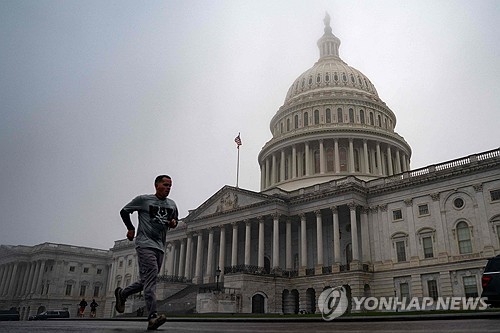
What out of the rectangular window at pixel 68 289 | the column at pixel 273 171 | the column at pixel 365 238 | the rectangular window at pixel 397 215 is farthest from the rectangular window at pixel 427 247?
the rectangular window at pixel 68 289

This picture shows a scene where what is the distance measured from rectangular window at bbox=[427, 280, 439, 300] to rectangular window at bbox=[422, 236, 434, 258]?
2609mm

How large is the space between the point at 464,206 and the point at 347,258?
14.9m

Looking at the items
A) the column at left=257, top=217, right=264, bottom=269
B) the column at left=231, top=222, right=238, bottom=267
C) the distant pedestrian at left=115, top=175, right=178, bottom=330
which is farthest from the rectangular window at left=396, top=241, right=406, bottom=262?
the distant pedestrian at left=115, top=175, right=178, bottom=330

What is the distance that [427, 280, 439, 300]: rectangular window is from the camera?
43406 mm

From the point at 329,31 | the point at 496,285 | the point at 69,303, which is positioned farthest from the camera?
the point at 329,31

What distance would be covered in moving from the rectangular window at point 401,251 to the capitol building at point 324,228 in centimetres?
14

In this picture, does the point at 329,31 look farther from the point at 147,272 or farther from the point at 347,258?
the point at 147,272

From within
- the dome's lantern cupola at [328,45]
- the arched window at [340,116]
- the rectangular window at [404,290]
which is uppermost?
the dome's lantern cupola at [328,45]

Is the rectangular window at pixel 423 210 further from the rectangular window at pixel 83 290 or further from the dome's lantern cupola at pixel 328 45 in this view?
the rectangular window at pixel 83 290

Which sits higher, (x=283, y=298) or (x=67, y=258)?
Answer: (x=67, y=258)

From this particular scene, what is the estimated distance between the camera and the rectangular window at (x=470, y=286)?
40.7 meters

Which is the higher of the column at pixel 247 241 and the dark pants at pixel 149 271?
the column at pixel 247 241

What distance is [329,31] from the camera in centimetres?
9731

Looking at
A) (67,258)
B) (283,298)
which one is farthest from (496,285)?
(67,258)
